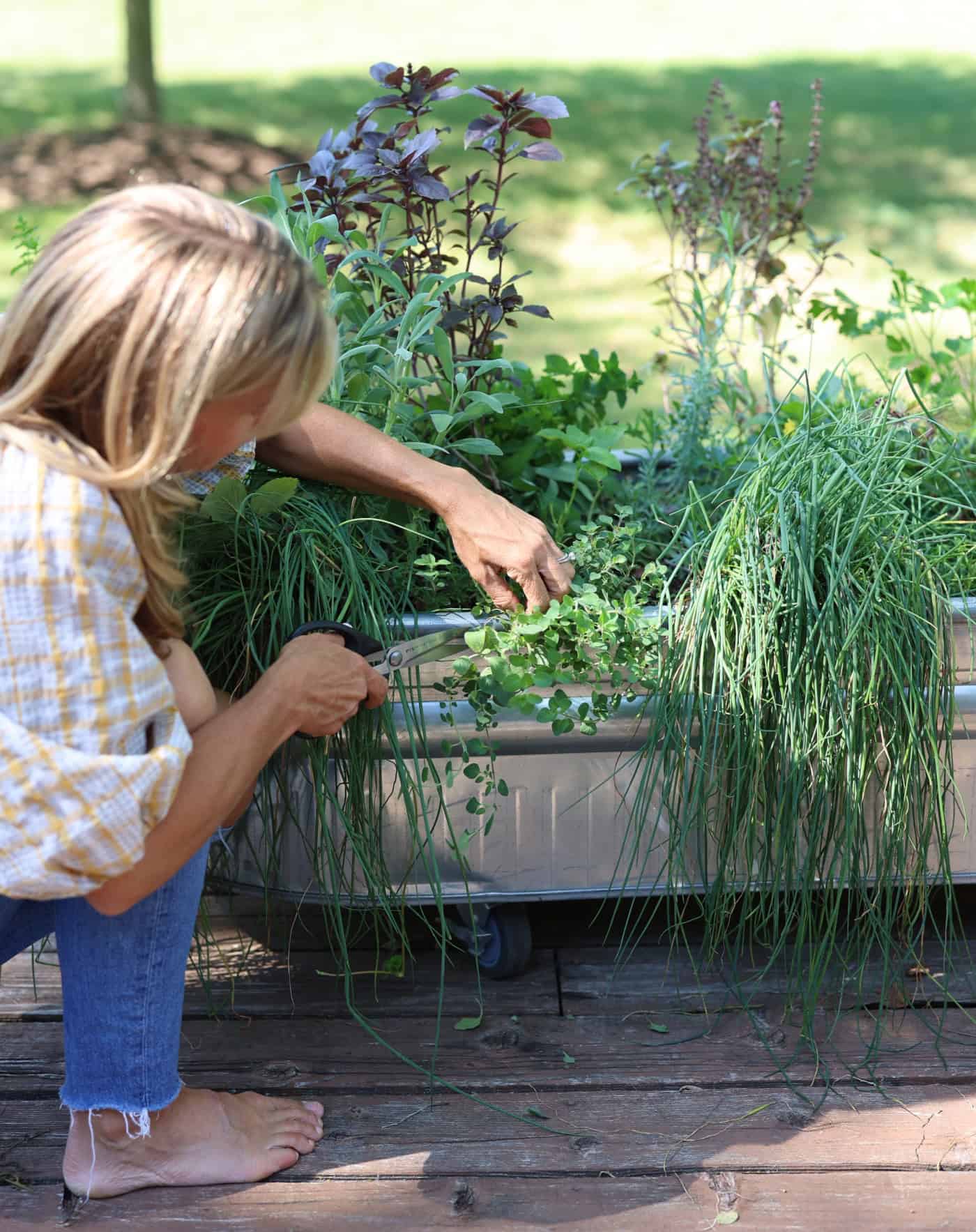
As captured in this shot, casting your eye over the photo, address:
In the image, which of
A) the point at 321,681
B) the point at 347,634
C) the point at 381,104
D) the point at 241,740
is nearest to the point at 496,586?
the point at 347,634

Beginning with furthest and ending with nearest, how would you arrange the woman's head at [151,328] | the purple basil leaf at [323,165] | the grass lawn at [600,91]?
the grass lawn at [600,91] → the purple basil leaf at [323,165] → the woman's head at [151,328]

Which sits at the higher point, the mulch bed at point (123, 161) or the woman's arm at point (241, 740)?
the mulch bed at point (123, 161)

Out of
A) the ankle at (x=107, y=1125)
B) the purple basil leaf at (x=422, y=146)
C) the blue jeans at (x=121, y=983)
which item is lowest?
the ankle at (x=107, y=1125)

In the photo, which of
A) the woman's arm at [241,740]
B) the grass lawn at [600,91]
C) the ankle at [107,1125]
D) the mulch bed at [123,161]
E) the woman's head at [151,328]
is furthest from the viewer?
the mulch bed at [123,161]

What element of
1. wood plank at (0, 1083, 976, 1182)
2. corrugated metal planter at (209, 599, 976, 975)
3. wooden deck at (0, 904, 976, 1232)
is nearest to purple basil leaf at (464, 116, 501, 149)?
corrugated metal planter at (209, 599, 976, 975)

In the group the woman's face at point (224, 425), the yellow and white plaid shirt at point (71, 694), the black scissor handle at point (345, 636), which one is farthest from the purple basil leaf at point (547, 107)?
the yellow and white plaid shirt at point (71, 694)

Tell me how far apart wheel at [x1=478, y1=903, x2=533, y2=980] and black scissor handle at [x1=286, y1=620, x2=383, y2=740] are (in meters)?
0.42

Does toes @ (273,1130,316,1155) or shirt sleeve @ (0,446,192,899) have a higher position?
shirt sleeve @ (0,446,192,899)

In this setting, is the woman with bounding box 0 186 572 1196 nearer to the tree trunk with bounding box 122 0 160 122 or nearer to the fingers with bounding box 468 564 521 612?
the fingers with bounding box 468 564 521 612

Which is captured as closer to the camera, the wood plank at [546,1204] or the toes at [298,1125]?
the wood plank at [546,1204]

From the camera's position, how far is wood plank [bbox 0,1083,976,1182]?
1.56 meters

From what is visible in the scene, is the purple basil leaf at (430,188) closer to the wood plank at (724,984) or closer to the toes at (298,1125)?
the wood plank at (724,984)

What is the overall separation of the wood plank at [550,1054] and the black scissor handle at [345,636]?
1.43 ft

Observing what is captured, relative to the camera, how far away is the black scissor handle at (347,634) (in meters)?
1.54
